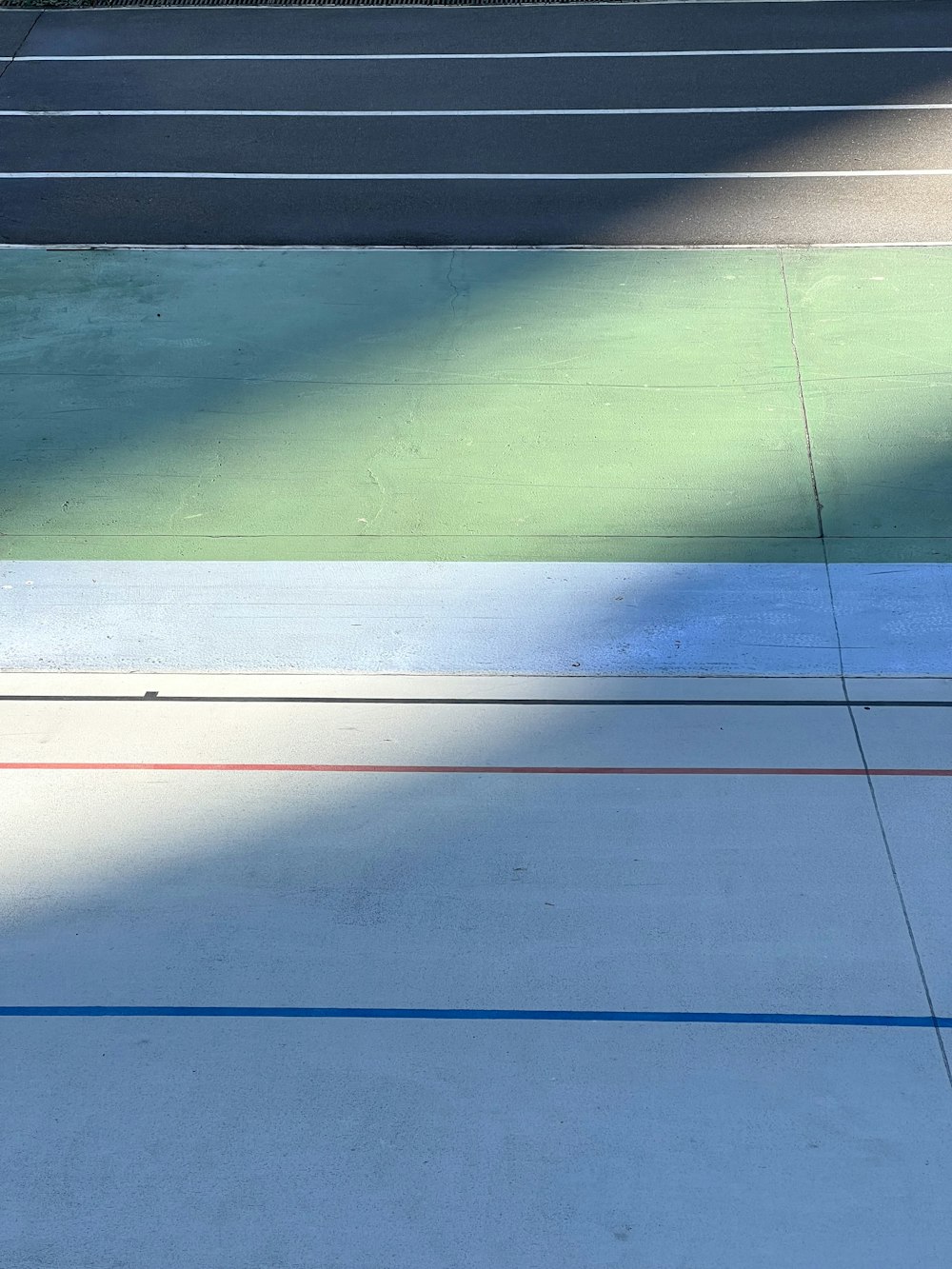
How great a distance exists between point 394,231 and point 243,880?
22.4ft

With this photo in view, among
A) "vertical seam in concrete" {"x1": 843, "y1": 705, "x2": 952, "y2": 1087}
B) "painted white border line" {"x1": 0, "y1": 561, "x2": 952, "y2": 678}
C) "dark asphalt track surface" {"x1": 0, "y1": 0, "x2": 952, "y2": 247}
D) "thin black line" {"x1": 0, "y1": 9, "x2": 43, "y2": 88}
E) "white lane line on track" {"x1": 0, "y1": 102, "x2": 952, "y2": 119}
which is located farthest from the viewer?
"thin black line" {"x1": 0, "y1": 9, "x2": 43, "y2": 88}

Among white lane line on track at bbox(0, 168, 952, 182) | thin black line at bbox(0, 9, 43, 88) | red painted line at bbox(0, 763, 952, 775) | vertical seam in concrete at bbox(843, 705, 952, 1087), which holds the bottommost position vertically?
vertical seam in concrete at bbox(843, 705, 952, 1087)

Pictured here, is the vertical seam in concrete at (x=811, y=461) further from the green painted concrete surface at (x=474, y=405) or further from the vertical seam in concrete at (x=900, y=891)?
the vertical seam in concrete at (x=900, y=891)

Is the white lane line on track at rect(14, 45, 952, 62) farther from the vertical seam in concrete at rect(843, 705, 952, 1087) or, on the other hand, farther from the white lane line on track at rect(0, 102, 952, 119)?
the vertical seam in concrete at rect(843, 705, 952, 1087)

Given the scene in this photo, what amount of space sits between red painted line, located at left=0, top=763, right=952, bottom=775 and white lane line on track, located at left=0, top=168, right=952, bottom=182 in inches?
278

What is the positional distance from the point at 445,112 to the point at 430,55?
1528mm

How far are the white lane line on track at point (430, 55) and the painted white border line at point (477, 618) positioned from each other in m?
8.32

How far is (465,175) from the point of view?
11.7 m

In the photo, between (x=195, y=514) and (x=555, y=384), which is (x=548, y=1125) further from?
(x=555, y=384)

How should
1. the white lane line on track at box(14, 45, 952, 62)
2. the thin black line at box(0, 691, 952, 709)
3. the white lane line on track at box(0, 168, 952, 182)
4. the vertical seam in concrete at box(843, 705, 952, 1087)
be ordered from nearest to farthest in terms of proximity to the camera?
the vertical seam in concrete at box(843, 705, 952, 1087) < the thin black line at box(0, 691, 952, 709) < the white lane line on track at box(0, 168, 952, 182) < the white lane line on track at box(14, 45, 952, 62)

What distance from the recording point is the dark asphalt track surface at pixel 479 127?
1104 centimetres

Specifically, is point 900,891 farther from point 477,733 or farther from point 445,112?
point 445,112

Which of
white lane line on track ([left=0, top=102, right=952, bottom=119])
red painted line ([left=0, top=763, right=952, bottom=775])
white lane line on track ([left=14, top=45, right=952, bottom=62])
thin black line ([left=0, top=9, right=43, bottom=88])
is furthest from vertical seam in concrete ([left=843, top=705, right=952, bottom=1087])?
thin black line ([left=0, top=9, right=43, bottom=88])

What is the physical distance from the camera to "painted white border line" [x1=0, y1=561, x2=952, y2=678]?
7.30 meters
